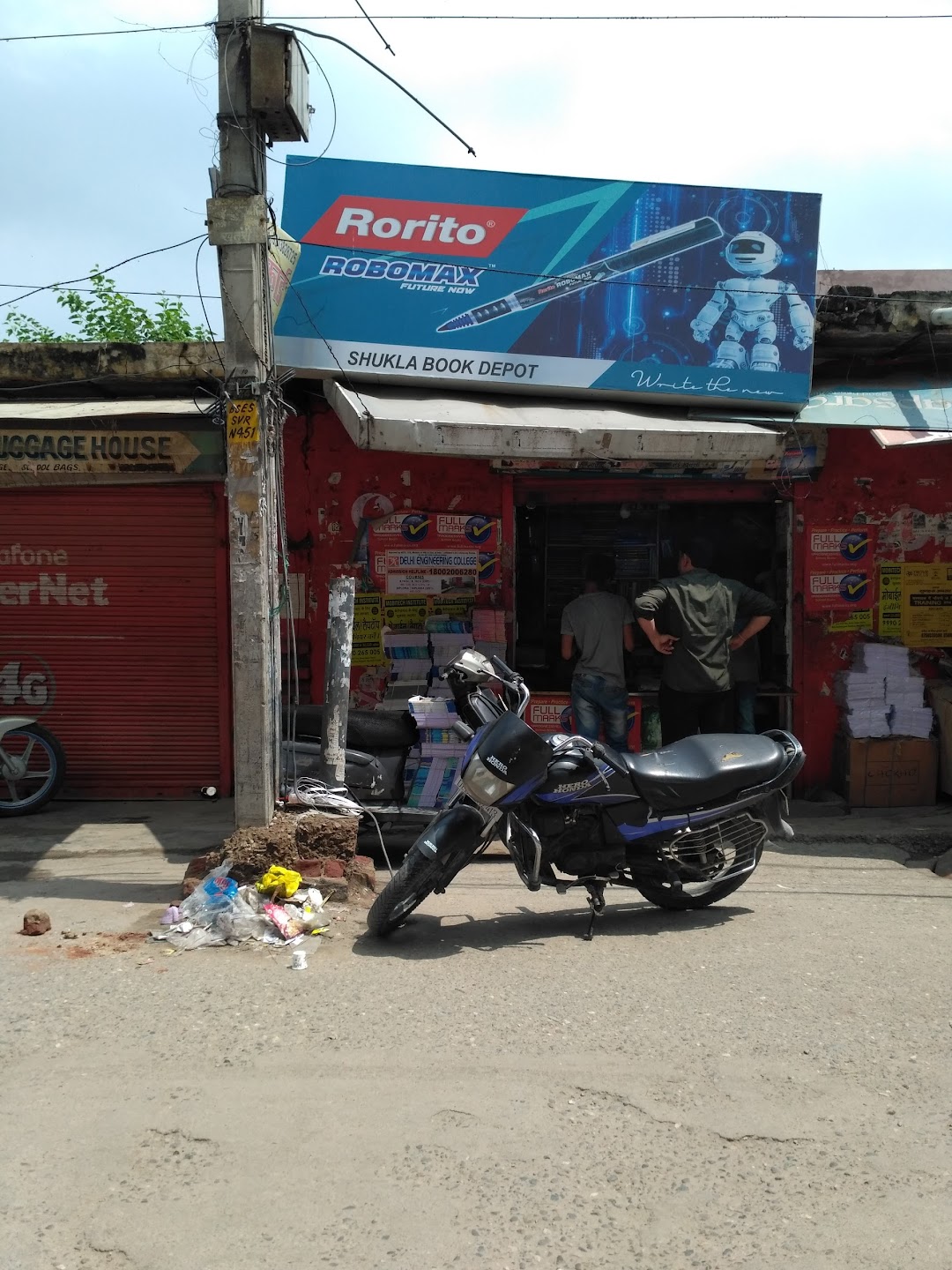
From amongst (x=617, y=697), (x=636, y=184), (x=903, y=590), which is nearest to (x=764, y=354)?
(x=636, y=184)

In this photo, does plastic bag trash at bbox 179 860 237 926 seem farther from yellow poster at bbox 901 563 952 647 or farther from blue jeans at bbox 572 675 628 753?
yellow poster at bbox 901 563 952 647

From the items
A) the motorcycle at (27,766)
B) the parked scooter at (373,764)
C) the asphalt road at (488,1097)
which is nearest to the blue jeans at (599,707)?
the parked scooter at (373,764)

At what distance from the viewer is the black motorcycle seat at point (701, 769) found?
5059 millimetres

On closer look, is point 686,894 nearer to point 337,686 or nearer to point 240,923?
point 240,923

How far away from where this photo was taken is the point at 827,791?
852 cm

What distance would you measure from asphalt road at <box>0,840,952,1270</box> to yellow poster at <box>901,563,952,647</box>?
3.70m

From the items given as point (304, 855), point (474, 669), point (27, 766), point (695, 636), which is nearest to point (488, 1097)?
point (474, 669)

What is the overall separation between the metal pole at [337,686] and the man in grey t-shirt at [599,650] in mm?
1930

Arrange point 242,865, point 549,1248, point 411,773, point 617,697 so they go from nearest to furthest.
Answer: point 549,1248 < point 242,865 < point 411,773 < point 617,697

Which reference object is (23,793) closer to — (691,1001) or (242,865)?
(242,865)

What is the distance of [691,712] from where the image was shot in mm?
7543

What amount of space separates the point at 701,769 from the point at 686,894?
0.77m

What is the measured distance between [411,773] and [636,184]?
4796 mm

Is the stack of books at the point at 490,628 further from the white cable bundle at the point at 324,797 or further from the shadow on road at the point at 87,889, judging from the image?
the shadow on road at the point at 87,889
